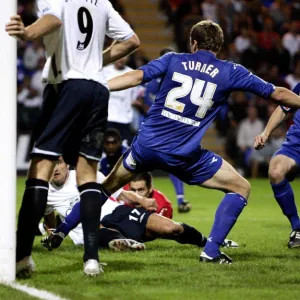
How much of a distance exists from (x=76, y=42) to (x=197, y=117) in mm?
1401

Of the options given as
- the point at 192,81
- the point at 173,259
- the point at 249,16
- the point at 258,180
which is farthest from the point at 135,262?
the point at 249,16

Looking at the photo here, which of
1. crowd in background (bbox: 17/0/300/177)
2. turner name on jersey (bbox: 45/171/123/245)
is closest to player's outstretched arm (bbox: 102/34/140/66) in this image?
turner name on jersey (bbox: 45/171/123/245)

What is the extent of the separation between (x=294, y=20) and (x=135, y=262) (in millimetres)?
16104

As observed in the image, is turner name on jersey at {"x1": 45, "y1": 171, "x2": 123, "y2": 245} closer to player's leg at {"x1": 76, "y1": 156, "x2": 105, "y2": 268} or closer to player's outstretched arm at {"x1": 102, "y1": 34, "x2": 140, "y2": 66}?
player's outstretched arm at {"x1": 102, "y1": 34, "x2": 140, "y2": 66}

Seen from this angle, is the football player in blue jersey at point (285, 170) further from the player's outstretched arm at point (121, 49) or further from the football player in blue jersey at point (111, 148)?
the football player in blue jersey at point (111, 148)

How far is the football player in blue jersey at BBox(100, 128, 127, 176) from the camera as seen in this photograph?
11750 millimetres

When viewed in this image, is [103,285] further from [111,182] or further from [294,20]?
Result: [294,20]

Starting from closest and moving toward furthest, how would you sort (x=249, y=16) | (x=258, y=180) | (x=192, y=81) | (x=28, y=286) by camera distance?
(x=28, y=286) → (x=192, y=81) → (x=258, y=180) → (x=249, y=16)

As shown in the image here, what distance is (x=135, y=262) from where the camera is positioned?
7242mm

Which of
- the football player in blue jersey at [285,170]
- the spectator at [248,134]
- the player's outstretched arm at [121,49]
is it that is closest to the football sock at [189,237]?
the football player in blue jersey at [285,170]

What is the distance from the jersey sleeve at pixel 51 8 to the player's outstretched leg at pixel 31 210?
3.20 ft

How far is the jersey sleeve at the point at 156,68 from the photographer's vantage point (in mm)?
6973

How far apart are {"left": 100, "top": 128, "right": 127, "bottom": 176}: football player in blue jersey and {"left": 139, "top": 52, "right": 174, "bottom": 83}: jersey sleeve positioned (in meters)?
4.45

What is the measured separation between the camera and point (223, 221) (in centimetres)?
732
